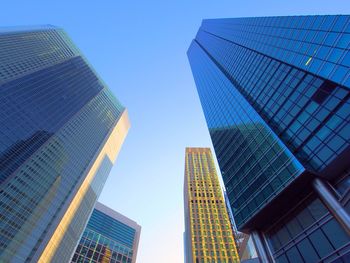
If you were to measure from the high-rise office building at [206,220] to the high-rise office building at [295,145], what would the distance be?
208 ft

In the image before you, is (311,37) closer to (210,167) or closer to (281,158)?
(281,158)

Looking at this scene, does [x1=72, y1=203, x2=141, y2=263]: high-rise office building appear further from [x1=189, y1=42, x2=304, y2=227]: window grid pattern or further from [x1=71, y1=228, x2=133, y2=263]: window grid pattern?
[x1=189, y1=42, x2=304, y2=227]: window grid pattern

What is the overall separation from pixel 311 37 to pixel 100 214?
143730 millimetres

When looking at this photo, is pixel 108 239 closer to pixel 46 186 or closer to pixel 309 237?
pixel 46 186

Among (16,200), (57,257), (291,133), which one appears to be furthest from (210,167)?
(291,133)

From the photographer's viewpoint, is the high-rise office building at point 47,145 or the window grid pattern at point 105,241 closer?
the high-rise office building at point 47,145

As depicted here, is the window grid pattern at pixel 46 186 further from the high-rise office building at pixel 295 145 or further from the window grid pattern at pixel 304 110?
the window grid pattern at pixel 304 110

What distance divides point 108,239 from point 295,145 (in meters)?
130

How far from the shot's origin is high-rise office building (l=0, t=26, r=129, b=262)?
75.2m

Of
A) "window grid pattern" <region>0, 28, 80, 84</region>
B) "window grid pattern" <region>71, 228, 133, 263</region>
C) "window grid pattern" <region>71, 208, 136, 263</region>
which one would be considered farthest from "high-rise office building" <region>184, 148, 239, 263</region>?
"window grid pattern" <region>0, 28, 80, 84</region>

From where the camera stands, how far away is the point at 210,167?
153375mm

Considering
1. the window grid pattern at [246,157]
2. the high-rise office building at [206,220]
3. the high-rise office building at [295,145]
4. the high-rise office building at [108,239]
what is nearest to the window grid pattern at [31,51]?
the high-rise office building at [108,239]

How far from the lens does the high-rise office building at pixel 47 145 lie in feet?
247

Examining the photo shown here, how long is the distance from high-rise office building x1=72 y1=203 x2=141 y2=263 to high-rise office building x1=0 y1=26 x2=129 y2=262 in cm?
2079
